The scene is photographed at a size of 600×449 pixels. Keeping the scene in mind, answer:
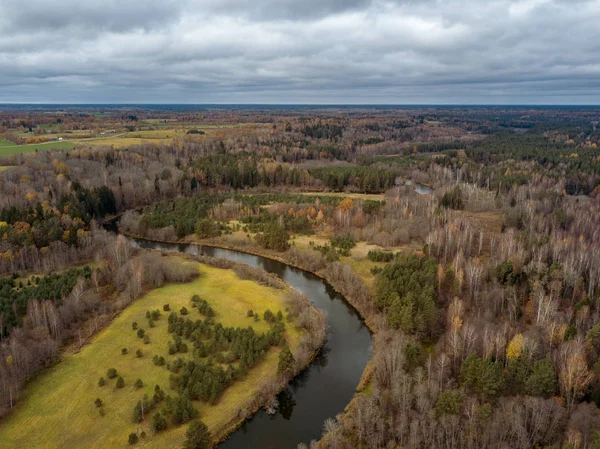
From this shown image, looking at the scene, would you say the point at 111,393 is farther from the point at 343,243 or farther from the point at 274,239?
the point at 343,243

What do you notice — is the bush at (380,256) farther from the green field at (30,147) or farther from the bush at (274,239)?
the green field at (30,147)

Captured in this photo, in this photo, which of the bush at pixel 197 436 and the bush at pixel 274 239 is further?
the bush at pixel 274 239

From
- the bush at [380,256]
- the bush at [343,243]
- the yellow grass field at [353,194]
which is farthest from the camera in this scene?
the yellow grass field at [353,194]

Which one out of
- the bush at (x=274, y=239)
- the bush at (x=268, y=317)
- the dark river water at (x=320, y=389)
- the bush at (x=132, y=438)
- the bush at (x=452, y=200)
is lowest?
the dark river water at (x=320, y=389)

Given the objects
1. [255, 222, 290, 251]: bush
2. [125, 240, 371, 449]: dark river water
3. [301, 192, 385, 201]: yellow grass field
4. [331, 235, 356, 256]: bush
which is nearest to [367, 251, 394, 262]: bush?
[331, 235, 356, 256]: bush

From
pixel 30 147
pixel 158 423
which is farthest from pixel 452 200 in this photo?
pixel 30 147

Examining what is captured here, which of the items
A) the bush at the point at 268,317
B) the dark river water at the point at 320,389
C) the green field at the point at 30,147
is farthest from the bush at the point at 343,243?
the green field at the point at 30,147
